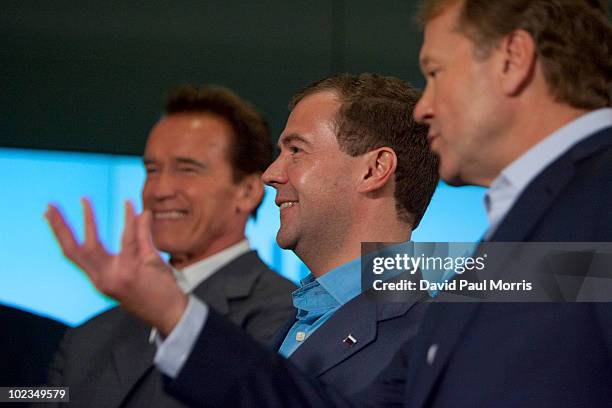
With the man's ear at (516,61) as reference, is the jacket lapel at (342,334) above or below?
below

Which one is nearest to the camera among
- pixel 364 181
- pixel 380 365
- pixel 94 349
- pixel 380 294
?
pixel 380 365

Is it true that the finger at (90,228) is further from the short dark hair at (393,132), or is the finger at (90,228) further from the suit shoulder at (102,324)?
the suit shoulder at (102,324)

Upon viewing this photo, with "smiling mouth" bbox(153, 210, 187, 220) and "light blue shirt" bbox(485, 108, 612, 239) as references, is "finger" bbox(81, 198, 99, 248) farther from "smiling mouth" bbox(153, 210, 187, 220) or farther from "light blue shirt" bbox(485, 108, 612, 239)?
"smiling mouth" bbox(153, 210, 187, 220)

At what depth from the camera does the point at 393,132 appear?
204 centimetres

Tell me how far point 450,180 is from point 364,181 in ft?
2.13

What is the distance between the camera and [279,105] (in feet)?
12.0

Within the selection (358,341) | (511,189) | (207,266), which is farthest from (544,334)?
(207,266)

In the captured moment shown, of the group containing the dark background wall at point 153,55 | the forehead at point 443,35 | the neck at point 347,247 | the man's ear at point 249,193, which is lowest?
the neck at point 347,247

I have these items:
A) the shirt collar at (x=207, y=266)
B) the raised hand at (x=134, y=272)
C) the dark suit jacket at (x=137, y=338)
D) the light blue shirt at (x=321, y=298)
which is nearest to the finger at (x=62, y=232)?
the raised hand at (x=134, y=272)

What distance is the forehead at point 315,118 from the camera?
2.03m

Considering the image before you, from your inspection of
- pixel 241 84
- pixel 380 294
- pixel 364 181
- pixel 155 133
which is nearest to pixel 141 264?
pixel 380 294

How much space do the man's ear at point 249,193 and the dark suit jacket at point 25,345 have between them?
2.43 feet

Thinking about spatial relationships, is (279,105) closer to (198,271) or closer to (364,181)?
(198,271)

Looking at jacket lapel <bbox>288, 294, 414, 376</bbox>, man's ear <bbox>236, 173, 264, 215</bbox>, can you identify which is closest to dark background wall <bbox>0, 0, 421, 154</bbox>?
man's ear <bbox>236, 173, 264, 215</bbox>
